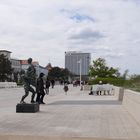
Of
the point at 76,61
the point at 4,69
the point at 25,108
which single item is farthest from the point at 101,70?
the point at 76,61

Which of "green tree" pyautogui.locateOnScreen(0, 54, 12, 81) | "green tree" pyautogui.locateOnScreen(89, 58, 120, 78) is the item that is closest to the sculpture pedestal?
"green tree" pyautogui.locateOnScreen(89, 58, 120, 78)

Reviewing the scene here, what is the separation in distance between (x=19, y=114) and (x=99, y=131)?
660cm

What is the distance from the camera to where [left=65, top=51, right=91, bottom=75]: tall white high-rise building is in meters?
132

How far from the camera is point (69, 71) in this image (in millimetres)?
170250

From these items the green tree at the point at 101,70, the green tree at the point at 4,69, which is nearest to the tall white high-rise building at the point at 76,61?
the green tree at the point at 4,69

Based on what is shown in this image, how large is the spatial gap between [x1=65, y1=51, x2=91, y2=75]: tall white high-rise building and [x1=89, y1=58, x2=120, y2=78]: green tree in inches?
1592

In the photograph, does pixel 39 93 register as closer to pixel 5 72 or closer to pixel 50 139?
pixel 50 139

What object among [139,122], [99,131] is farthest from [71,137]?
[139,122]

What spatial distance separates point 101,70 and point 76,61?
65831 millimetres

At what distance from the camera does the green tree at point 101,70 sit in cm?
7825

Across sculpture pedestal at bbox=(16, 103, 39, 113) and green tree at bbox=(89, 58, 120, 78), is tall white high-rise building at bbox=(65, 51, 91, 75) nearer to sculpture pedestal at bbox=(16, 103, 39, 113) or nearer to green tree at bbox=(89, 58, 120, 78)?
green tree at bbox=(89, 58, 120, 78)

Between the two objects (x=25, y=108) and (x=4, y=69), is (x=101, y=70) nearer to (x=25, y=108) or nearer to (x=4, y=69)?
(x=25, y=108)

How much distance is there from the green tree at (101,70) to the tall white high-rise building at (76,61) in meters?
40.4

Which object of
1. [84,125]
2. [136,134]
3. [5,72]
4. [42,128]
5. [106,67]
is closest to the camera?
[136,134]
